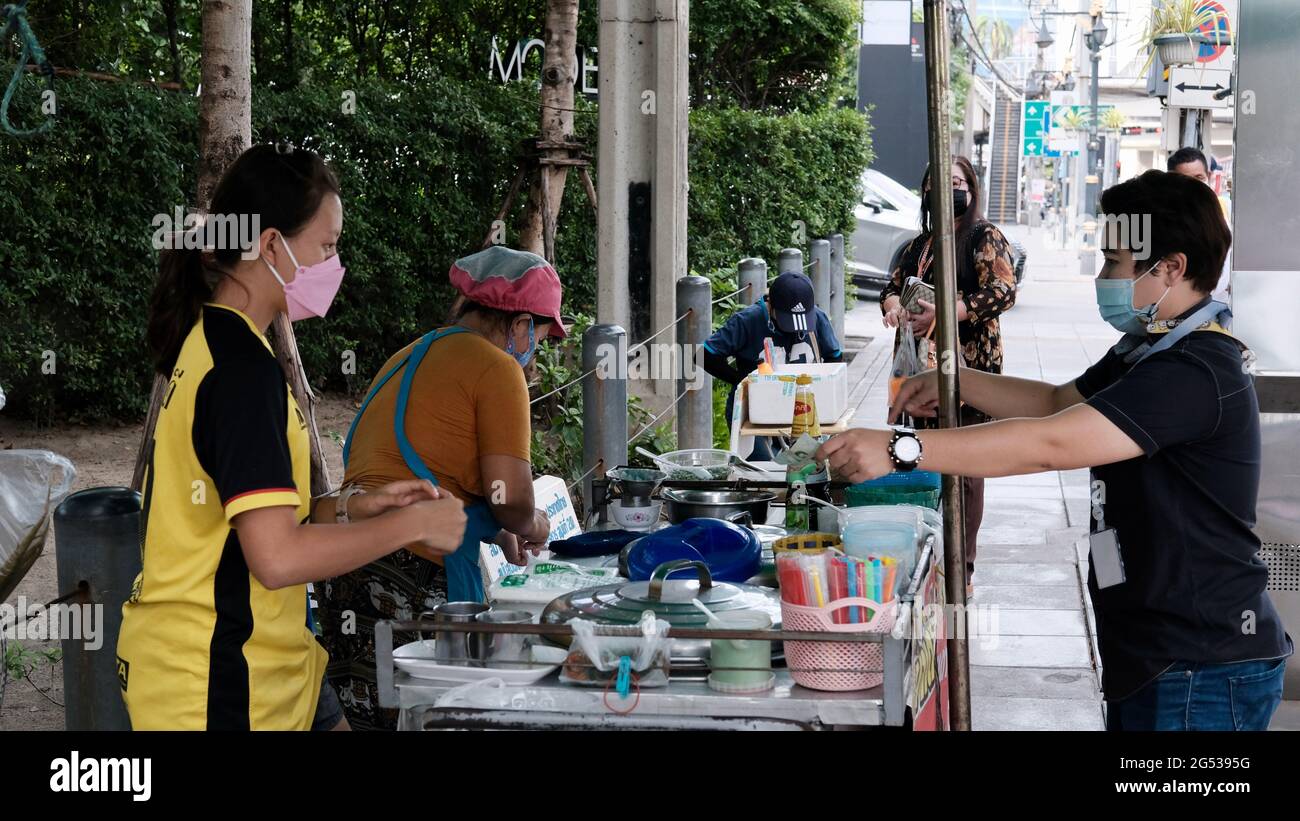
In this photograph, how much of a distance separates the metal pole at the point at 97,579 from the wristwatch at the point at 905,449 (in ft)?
6.24

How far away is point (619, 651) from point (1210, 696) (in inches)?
52.8

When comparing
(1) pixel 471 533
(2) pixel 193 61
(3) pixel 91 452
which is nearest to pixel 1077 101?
(2) pixel 193 61

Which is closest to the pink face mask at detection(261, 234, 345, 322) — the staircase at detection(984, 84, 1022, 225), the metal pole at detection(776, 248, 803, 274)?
the metal pole at detection(776, 248, 803, 274)

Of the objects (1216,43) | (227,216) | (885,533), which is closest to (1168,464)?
(885,533)

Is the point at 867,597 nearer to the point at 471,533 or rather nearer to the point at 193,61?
the point at 471,533

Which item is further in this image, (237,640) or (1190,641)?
(1190,641)

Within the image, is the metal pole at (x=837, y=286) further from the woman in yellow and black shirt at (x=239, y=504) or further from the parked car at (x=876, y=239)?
the woman in yellow and black shirt at (x=239, y=504)

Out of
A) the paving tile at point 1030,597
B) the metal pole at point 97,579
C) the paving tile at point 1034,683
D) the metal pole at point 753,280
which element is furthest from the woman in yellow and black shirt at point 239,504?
the metal pole at point 753,280

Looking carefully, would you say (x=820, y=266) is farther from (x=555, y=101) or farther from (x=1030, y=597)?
(x=1030, y=597)

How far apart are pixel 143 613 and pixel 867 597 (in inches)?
53.7

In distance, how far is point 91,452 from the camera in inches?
392

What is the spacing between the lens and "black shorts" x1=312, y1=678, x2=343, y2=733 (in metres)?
2.79

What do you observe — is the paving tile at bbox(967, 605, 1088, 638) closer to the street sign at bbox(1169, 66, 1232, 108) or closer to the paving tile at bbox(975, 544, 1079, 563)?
the paving tile at bbox(975, 544, 1079, 563)

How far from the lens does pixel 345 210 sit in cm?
1130
